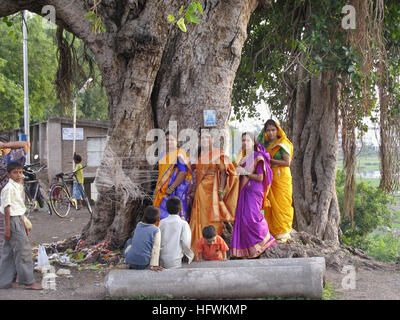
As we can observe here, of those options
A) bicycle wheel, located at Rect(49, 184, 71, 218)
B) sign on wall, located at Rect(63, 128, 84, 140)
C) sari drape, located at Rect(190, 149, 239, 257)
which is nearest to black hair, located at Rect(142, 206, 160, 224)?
sari drape, located at Rect(190, 149, 239, 257)

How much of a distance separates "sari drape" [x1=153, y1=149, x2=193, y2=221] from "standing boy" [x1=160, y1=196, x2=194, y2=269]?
0.71 m

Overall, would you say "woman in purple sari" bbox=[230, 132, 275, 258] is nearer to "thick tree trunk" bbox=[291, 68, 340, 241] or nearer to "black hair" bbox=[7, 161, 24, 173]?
"black hair" bbox=[7, 161, 24, 173]

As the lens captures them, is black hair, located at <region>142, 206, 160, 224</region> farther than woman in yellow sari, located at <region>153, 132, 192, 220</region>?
No

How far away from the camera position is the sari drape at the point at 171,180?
5348 mm

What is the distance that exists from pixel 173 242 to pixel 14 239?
167cm

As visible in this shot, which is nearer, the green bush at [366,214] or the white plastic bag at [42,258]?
the white plastic bag at [42,258]

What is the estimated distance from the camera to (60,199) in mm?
10602

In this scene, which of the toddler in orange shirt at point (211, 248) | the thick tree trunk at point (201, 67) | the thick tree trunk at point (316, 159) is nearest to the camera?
the toddler in orange shirt at point (211, 248)

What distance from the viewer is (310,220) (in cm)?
909

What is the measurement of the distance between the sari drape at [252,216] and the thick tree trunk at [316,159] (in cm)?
382

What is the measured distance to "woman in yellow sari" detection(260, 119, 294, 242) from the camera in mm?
5715

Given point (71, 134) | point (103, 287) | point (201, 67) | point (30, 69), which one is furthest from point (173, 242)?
point (30, 69)

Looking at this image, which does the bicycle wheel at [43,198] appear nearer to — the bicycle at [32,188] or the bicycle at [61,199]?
the bicycle at [32,188]

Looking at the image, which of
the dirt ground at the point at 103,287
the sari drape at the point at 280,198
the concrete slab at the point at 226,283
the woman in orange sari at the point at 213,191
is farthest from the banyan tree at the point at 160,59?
the concrete slab at the point at 226,283
